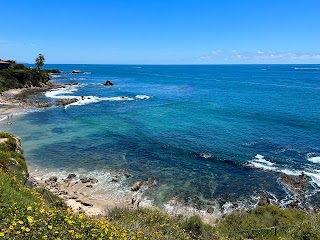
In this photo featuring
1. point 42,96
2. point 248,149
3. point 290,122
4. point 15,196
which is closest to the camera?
point 15,196

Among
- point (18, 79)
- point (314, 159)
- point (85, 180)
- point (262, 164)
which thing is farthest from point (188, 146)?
point (18, 79)

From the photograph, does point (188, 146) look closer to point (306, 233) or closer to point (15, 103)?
point (306, 233)

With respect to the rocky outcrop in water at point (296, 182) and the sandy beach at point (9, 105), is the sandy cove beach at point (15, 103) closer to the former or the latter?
the sandy beach at point (9, 105)

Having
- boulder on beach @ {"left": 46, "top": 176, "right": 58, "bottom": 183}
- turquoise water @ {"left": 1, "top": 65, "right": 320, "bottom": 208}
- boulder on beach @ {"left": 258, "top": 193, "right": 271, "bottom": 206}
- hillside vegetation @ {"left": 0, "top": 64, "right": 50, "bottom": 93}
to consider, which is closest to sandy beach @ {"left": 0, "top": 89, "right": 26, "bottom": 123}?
hillside vegetation @ {"left": 0, "top": 64, "right": 50, "bottom": 93}

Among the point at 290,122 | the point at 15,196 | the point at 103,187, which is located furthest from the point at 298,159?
the point at 15,196

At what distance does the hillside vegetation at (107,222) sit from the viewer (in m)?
8.25

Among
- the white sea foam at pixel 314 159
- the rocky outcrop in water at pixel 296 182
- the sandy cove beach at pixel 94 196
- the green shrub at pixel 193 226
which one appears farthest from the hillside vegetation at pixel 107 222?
the white sea foam at pixel 314 159

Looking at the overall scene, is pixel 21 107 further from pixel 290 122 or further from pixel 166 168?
pixel 290 122

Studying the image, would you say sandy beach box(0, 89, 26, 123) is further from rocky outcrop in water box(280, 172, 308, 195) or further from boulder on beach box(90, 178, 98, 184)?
rocky outcrop in water box(280, 172, 308, 195)

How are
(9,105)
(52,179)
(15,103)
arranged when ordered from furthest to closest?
(15,103) < (9,105) < (52,179)

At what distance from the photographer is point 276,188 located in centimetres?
3222

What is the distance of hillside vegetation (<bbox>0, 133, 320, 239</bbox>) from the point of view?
8.25 m

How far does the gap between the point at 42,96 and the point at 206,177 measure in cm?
7240

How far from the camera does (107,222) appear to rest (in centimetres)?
1118
